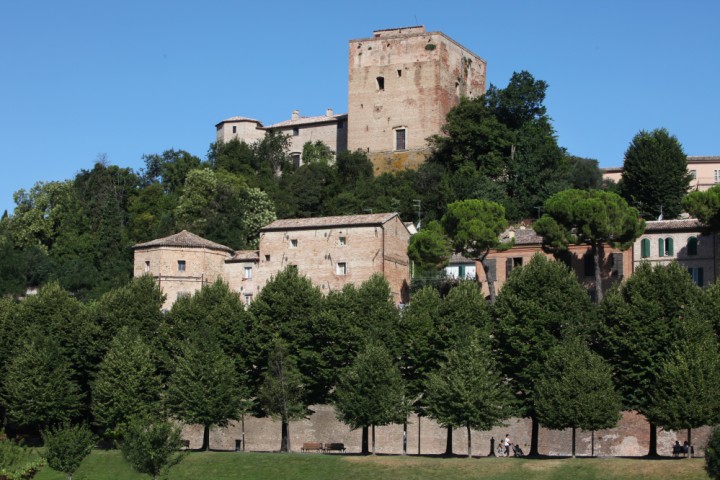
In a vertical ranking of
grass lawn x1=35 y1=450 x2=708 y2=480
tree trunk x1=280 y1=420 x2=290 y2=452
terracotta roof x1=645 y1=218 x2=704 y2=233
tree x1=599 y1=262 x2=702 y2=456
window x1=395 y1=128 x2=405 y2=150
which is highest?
window x1=395 y1=128 x2=405 y2=150

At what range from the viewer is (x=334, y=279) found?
67.6 metres

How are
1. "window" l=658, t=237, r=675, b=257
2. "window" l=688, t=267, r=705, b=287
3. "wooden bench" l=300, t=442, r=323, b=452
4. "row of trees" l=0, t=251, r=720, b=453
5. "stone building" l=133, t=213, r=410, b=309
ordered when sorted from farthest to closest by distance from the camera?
"stone building" l=133, t=213, r=410, b=309 → "window" l=658, t=237, r=675, b=257 → "window" l=688, t=267, r=705, b=287 → "wooden bench" l=300, t=442, r=323, b=452 → "row of trees" l=0, t=251, r=720, b=453

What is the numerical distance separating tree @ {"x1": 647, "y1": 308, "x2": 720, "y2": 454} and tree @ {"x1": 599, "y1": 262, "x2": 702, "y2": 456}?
661 mm

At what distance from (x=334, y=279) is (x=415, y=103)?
2726cm

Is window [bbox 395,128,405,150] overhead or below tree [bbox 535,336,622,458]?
overhead

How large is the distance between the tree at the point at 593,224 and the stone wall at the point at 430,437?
1131 centimetres

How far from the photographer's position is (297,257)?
6900 centimetres

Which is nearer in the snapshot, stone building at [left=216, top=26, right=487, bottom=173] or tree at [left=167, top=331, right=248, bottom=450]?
tree at [left=167, top=331, right=248, bottom=450]

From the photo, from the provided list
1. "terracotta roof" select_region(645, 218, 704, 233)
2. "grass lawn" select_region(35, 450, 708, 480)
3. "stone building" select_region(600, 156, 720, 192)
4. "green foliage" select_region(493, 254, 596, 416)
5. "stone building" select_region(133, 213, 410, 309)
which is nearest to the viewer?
"grass lawn" select_region(35, 450, 708, 480)

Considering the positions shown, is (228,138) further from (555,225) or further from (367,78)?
(555,225)

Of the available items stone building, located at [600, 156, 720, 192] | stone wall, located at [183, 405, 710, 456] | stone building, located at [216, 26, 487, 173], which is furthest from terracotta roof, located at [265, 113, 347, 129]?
stone wall, located at [183, 405, 710, 456]

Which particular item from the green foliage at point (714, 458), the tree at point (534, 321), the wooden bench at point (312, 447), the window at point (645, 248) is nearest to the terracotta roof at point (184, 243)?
the wooden bench at point (312, 447)

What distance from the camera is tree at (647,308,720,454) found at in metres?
44.9

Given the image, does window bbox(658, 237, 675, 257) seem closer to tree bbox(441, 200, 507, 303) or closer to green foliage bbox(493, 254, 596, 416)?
tree bbox(441, 200, 507, 303)
